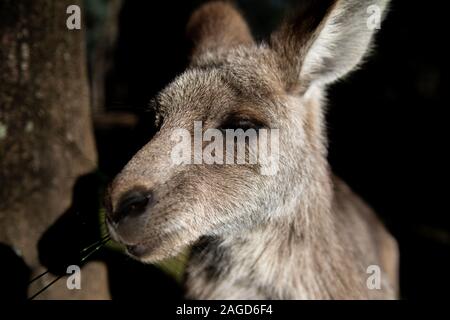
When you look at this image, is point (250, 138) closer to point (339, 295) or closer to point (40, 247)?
point (339, 295)

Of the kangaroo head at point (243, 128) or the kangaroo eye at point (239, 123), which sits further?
the kangaroo eye at point (239, 123)

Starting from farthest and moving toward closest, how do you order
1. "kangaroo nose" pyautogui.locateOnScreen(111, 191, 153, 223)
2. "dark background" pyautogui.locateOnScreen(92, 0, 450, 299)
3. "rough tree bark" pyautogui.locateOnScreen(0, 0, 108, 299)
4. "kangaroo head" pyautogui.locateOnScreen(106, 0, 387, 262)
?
"dark background" pyautogui.locateOnScreen(92, 0, 450, 299) < "rough tree bark" pyautogui.locateOnScreen(0, 0, 108, 299) < "kangaroo head" pyautogui.locateOnScreen(106, 0, 387, 262) < "kangaroo nose" pyautogui.locateOnScreen(111, 191, 153, 223)

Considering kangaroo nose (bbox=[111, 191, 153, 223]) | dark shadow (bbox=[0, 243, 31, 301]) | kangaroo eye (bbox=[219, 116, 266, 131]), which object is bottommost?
dark shadow (bbox=[0, 243, 31, 301])

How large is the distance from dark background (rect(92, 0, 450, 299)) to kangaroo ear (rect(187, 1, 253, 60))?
9.61 ft

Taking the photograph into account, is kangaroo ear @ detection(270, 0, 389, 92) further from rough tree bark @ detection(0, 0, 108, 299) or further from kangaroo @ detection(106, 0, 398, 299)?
rough tree bark @ detection(0, 0, 108, 299)

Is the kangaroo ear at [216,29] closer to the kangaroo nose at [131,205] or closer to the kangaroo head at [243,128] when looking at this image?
the kangaroo head at [243,128]

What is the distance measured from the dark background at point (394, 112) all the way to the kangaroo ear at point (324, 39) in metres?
4.24

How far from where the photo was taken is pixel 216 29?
4.70 metres

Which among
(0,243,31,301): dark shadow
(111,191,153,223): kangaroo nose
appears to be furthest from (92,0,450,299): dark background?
(111,191,153,223): kangaroo nose

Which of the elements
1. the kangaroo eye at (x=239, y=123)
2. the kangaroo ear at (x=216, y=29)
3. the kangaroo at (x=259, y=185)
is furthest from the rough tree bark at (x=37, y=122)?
the kangaroo eye at (x=239, y=123)

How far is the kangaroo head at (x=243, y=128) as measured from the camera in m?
3.01

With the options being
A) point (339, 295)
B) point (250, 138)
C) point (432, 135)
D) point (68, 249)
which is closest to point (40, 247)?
point (68, 249)

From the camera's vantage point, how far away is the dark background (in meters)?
8.34

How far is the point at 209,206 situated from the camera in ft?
10.7
